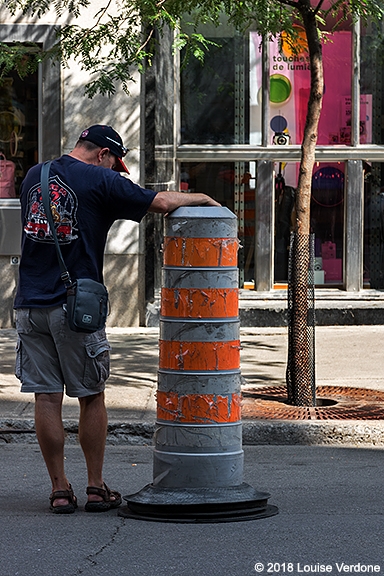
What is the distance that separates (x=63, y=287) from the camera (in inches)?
209

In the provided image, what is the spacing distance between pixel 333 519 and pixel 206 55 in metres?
8.74

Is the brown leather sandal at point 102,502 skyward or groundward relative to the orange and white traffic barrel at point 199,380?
groundward

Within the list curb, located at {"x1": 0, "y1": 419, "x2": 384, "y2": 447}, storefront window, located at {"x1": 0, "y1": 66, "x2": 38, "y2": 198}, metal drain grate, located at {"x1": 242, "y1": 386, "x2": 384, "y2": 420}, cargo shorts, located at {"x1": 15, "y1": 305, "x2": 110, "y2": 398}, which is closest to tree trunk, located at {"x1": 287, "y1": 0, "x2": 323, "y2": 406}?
metal drain grate, located at {"x1": 242, "y1": 386, "x2": 384, "y2": 420}

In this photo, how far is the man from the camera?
17.4ft

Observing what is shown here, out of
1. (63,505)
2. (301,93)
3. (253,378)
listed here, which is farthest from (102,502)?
(301,93)

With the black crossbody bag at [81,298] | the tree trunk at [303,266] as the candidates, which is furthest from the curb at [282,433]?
the black crossbody bag at [81,298]

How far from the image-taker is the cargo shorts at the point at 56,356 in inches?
210

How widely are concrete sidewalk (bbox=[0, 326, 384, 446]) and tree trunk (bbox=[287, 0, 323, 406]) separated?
846 mm

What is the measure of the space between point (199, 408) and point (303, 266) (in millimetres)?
3584

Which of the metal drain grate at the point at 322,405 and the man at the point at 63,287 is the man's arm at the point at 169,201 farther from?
the metal drain grate at the point at 322,405

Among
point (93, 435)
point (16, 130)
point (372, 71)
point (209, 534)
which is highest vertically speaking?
point (372, 71)

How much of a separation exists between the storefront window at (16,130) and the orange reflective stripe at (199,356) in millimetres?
8097

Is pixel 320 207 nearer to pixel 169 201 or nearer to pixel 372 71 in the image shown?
pixel 372 71

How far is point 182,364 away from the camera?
17.1ft
